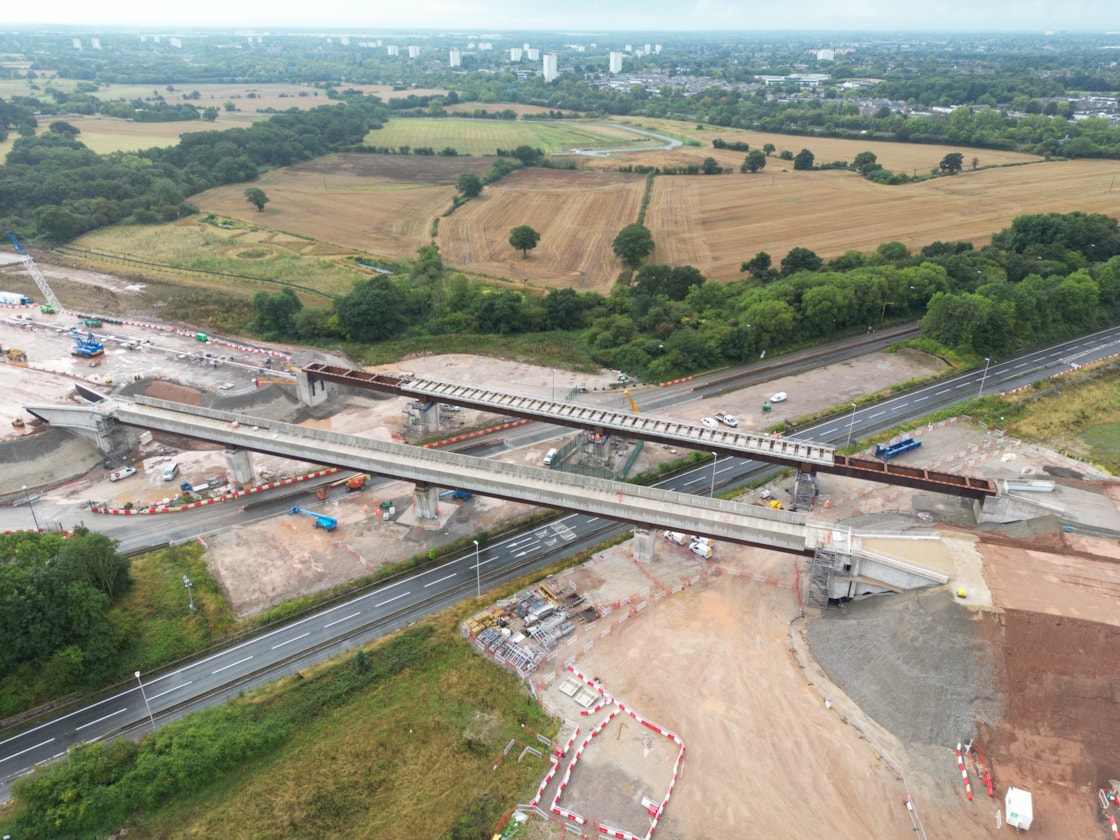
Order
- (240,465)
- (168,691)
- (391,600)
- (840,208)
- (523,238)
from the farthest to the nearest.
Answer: (840,208)
(523,238)
(240,465)
(391,600)
(168,691)

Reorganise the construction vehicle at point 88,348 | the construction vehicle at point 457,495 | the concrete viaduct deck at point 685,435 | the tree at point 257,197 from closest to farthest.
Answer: the concrete viaduct deck at point 685,435, the construction vehicle at point 457,495, the construction vehicle at point 88,348, the tree at point 257,197

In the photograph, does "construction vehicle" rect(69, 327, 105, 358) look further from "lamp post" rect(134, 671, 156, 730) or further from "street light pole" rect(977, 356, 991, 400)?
"street light pole" rect(977, 356, 991, 400)

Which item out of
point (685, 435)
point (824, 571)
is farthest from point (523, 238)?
point (824, 571)

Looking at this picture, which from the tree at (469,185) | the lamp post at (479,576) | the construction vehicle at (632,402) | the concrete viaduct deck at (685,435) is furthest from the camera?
the tree at (469,185)

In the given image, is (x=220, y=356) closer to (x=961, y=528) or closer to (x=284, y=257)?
(x=284, y=257)

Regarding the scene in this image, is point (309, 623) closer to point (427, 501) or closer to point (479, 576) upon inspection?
point (479, 576)

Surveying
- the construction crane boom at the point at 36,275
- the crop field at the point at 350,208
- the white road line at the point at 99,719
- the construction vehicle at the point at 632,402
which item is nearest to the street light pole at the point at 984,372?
the construction vehicle at the point at 632,402

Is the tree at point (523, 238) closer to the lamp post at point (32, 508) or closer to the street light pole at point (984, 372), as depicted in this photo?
the street light pole at point (984, 372)
